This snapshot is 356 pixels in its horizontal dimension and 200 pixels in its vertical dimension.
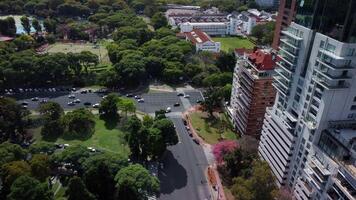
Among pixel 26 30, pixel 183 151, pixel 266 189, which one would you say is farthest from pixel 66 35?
pixel 266 189

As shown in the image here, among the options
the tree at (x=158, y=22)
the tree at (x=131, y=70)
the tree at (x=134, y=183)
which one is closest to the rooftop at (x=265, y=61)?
the tree at (x=134, y=183)

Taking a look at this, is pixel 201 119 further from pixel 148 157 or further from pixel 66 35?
pixel 66 35

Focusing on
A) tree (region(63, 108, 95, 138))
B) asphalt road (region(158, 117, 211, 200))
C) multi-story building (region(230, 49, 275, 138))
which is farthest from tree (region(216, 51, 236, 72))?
tree (region(63, 108, 95, 138))

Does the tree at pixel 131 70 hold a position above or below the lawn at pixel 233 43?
above

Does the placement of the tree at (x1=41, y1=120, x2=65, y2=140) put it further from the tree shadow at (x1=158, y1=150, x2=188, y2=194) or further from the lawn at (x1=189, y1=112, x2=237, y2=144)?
the lawn at (x1=189, y1=112, x2=237, y2=144)

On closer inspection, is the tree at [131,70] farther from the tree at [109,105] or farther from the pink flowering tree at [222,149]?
the pink flowering tree at [222,149]

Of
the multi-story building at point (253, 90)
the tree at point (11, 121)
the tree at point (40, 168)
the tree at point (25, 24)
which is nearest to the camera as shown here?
the tree at point (40, 168)

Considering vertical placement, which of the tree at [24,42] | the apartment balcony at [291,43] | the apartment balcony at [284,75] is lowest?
the tree at [24,42]

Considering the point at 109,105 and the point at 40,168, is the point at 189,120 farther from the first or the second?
the point at 40,168
